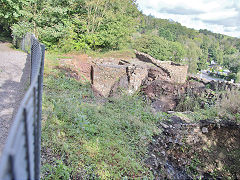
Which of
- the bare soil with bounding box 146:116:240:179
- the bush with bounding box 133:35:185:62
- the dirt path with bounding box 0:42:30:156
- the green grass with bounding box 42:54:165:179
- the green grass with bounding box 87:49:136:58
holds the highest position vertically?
the bush with bounding box 133:35:185:62

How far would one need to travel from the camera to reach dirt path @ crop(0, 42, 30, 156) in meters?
4.03

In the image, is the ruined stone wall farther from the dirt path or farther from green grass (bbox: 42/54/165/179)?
the dirt path

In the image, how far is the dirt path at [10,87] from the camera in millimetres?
4032

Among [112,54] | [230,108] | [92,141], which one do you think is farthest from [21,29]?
[230,108]

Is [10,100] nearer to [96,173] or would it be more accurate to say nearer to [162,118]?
[96,173]

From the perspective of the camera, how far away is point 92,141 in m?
4.13

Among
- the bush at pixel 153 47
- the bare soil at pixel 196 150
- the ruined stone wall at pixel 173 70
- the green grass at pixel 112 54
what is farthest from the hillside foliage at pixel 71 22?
the bare soil at pixel 196 150

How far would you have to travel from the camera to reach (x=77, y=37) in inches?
587

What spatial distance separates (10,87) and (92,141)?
3.46 metres

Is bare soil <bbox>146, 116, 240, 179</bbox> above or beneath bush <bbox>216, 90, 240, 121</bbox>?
beneath

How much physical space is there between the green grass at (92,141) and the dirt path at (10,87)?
2.19 feet

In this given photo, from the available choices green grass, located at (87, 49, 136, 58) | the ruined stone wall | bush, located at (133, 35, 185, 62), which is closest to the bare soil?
the ruined stone wall

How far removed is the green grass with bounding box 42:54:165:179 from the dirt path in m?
0.67

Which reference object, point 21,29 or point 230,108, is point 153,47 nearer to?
point 21,29
